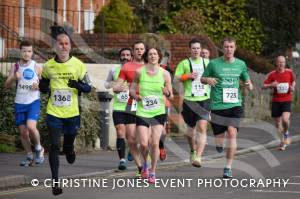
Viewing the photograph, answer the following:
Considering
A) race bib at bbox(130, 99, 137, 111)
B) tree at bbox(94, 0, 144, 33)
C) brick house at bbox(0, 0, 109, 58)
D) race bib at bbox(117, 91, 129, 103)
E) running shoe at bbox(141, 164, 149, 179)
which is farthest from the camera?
tree at bbox(94, 0, 144, 33)

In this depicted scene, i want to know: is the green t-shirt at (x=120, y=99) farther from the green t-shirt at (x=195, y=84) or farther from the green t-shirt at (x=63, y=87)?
the green t-shirt at (x=63, y=87)

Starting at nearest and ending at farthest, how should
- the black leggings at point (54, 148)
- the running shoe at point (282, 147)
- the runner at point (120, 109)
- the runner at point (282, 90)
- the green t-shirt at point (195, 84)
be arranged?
the black leggings at point (54, 148) → the runner at point (120, 109) → the green t-shirt at point (195, 84) → the running shoe at point (282, 147) → the runner at point (282, 90)

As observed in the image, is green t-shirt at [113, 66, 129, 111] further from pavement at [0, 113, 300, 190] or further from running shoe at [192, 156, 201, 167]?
running shoe at [192, 156, 201, 167]

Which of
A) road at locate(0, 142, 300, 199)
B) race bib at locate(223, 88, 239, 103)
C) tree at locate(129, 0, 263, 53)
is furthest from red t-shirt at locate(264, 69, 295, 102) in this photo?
tree at locate(129, 0, 263, 53)

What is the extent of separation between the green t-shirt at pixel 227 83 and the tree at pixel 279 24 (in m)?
27.0

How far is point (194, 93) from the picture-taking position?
641 inches

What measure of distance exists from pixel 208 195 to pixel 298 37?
34.0 m

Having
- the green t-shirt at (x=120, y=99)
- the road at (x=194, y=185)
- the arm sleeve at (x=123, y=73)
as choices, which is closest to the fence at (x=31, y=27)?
the green t-shirt at (x=120, y=99)

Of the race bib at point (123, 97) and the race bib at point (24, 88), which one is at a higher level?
the race bib at point (24, 88)

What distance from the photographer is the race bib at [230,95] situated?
571 inches

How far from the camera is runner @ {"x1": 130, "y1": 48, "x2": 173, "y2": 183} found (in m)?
13.5

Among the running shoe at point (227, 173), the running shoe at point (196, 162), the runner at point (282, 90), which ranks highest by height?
the runner at point (282, 90)

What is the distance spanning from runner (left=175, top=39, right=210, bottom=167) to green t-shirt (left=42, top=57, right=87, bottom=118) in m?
3.90

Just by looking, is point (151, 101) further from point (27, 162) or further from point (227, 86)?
point (27, 162)
